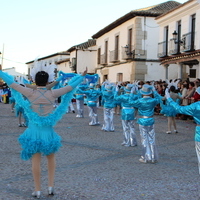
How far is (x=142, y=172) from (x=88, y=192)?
5.47 feet

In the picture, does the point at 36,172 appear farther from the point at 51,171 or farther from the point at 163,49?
the point at 163,49

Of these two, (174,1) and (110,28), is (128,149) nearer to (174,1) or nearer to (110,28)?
(174,1)

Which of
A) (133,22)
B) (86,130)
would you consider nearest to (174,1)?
(133,22)

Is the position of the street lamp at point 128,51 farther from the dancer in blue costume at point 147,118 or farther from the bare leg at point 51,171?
the bare leg at point 51,171

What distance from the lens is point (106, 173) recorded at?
6.52 meters

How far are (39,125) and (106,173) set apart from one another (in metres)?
1.94

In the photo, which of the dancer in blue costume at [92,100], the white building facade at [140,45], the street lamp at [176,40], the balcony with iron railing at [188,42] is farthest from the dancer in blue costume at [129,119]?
the white building facade at [140,45]

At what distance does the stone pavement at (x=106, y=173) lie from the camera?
209 inches

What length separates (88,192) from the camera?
5352 mm

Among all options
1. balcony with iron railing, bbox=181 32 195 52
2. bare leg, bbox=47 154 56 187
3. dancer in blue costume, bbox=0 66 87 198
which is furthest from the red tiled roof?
bare leg, bbox=47 154 56 187

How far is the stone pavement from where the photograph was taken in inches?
209

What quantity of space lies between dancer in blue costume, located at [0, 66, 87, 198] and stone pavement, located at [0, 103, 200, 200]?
0.43 m

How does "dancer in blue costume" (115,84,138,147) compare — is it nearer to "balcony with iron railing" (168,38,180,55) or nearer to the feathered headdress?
the feathered headdress

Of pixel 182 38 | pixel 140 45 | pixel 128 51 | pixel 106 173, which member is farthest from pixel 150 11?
pixel 106 173
